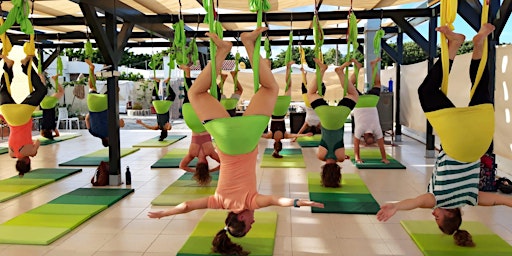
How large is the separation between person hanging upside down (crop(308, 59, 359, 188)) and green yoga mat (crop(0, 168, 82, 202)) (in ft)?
14.8

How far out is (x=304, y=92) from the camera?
29.3ft

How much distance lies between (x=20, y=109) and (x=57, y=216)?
7.63 ft

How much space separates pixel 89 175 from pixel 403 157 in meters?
6.33

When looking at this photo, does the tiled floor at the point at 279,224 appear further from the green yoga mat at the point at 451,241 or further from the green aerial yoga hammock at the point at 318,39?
the green aerial yoga hammock at the point at 318,39

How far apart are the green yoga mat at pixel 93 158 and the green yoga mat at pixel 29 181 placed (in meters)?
0.65

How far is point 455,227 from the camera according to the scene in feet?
12.6

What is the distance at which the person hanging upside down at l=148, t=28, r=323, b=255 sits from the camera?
11.5ft

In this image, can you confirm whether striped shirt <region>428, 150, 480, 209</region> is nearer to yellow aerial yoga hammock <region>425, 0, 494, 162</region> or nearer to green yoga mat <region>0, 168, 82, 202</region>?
yellow aerial yoga hammock <region>425, 0, 494, 162</region>

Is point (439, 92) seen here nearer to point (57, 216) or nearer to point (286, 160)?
point (57, 216)

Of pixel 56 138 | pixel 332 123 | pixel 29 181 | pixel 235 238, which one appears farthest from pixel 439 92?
pixel 56 138

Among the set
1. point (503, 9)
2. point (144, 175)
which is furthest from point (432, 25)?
point (144, 175)

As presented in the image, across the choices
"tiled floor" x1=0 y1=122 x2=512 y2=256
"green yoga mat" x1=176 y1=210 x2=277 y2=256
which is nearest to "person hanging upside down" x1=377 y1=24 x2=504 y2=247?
"tiled floor" x1=0 y1=122 x2=512 y2=256

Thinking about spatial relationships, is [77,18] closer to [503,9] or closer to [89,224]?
[89,224]

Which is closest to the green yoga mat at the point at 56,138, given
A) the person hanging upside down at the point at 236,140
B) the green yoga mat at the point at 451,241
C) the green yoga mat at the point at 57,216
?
the green yoga mat at the point at 57,216
